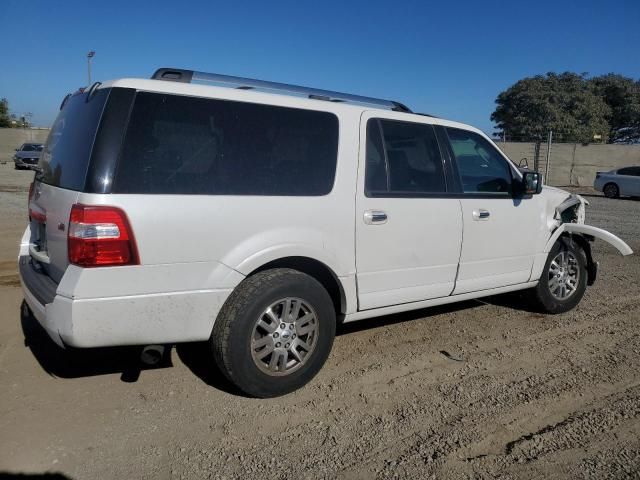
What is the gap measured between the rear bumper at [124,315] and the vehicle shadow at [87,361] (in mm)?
683

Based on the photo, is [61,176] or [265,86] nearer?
[61,176]

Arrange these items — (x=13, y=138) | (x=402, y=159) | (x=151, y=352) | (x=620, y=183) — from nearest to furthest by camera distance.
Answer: (x=151, y=352) < (x=402, y=159) < (x=620, y=183) < (x=13, y=138)

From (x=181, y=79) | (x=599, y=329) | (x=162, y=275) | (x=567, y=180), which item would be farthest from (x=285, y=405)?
(x=567, y=180)

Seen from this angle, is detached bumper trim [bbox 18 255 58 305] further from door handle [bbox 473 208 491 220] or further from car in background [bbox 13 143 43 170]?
car in background [bbox 13 143 43 170]

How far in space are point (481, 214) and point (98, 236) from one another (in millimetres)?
3034

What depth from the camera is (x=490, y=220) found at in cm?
454

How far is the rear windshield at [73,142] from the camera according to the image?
2.97 metres

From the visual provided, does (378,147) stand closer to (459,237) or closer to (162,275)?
(459,237)

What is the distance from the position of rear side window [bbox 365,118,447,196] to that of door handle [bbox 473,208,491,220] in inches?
14.8

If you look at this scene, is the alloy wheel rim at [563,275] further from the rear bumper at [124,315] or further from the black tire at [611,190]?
the black tire at [611,190]

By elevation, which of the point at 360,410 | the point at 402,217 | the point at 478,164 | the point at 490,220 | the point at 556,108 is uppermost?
the point at 556,108

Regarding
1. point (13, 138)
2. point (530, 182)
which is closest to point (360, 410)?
point (530, 182)

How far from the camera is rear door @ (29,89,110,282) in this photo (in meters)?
2.96

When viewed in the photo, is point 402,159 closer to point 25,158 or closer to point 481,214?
point 481,214
